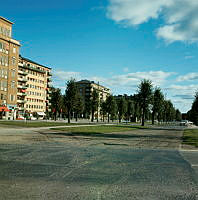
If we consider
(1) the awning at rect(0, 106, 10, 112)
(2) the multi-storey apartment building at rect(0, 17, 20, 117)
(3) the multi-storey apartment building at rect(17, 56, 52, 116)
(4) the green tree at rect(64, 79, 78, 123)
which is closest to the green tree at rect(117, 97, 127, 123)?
(3) the multi-storey apartment building at rect(17, 56, 52, 116)

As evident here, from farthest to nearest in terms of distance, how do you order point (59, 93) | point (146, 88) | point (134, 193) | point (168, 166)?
1. point (59, 93)
2. point (146, 88)
3. point (168, 166)
4. point (134, 193)

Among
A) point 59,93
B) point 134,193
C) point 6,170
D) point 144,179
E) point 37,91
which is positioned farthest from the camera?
point 37,91

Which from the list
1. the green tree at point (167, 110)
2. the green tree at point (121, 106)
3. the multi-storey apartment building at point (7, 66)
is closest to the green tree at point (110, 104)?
the green tree at point (121, 106)

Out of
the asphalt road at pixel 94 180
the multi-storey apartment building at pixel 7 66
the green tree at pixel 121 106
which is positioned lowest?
the asphalt road at pixel 94 180

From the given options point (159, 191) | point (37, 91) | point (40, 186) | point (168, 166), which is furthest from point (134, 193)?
point (37, 91)

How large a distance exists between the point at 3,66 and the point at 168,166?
215ft

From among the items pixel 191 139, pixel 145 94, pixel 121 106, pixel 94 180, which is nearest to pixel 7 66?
pixel 145 94

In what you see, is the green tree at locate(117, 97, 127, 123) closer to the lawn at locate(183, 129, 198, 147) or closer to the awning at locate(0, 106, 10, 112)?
the awning at locate(0, 106, 10, 112)

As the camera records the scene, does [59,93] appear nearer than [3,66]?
No

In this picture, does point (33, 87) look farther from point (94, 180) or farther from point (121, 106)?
point (94, 180)

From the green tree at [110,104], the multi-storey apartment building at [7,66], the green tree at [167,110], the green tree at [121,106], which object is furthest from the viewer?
the green tree at [167,110]

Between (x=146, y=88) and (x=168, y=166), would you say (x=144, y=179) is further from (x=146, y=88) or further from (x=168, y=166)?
(x=146, y=88)

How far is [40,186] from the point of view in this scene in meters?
6.13

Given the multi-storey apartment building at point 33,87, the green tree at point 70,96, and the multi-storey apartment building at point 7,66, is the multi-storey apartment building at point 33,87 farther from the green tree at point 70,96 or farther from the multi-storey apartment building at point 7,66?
the green tree at point 70,96
